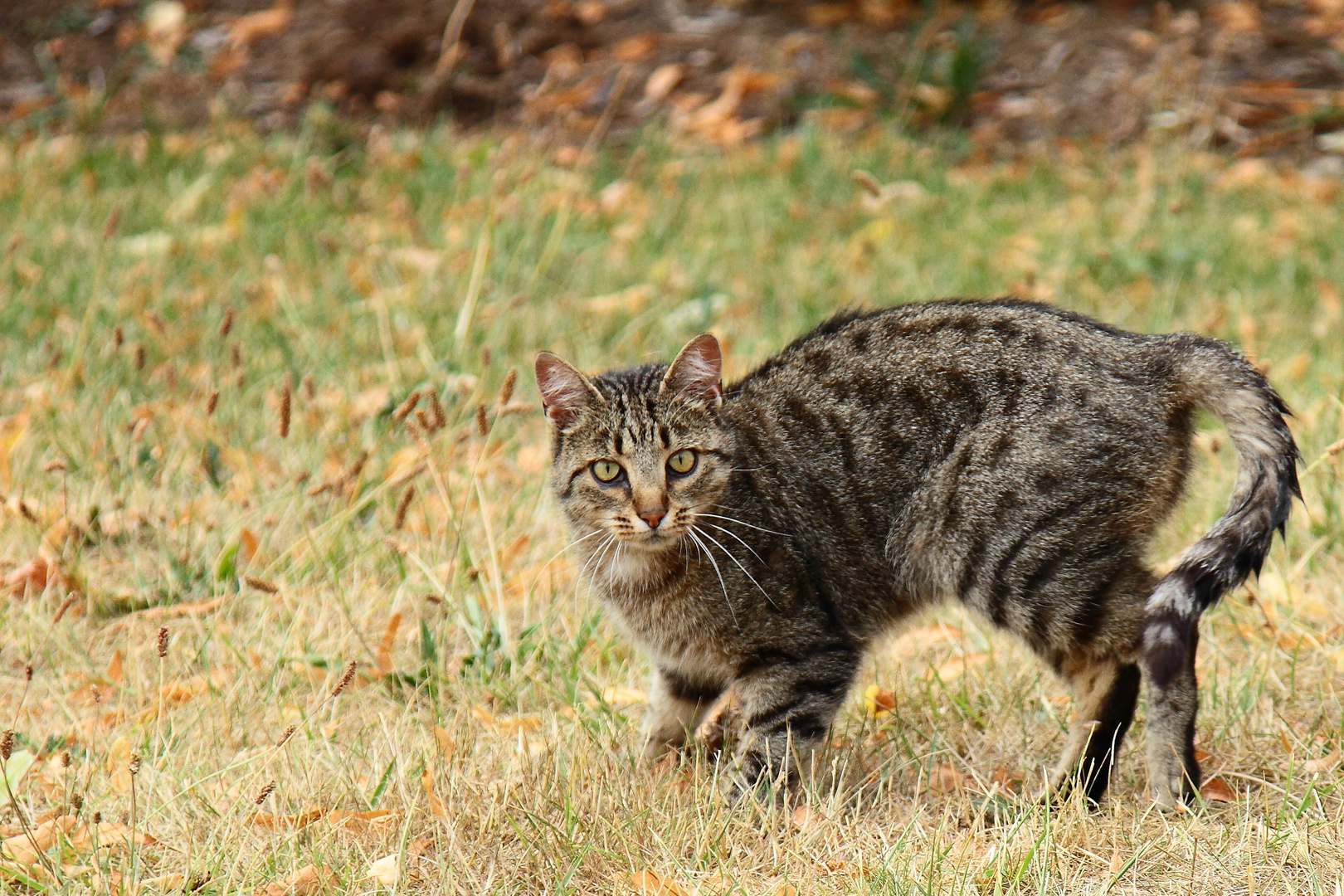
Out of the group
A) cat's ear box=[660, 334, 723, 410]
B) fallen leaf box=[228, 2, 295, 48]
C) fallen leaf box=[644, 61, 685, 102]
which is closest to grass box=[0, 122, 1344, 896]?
cat's ear box=[660, 334, 723, 410]

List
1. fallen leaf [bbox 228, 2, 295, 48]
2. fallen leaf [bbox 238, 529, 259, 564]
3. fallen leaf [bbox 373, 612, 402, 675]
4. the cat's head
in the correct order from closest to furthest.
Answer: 1. the cat's head
2. fallen leaf [bbox 373, 612, 402, 675]
3. fallen leaf [bbox 238, 529, 259, 564]
4. fallen leaf [bbox 228, 2, 295, 48]

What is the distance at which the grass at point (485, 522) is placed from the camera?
113 inches

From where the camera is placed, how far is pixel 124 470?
15.0 feet

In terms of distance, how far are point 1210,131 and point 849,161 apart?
2.22 metres

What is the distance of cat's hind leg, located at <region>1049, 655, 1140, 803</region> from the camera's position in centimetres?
317

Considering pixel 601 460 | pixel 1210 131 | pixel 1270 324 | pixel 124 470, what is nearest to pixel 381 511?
pixel 124 470

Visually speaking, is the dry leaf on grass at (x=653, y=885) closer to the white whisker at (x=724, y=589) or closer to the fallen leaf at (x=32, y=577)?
the white whisker at (x=724, y=589)

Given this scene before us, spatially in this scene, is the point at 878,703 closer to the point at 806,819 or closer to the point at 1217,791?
the point at 806,819

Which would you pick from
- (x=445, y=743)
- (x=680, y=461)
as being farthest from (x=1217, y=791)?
(x=445, y=743)

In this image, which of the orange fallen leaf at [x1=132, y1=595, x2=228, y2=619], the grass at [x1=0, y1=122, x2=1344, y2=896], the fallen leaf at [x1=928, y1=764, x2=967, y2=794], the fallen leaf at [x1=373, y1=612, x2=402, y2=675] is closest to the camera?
the grass at [x1=0, y1=122, x2=1344, y2=896]

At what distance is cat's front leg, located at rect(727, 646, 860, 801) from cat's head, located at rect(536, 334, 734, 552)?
A: 44cm

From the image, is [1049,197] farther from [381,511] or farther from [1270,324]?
[381,511]

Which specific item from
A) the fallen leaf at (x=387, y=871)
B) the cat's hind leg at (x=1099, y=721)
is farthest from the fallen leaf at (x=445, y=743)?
the cat's hind leg at (x=1099, y=721)

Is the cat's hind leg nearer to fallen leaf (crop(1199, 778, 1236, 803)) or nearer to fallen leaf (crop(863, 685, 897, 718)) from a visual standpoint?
fallen leaf (crop(1199, 778, 1236, 803))
